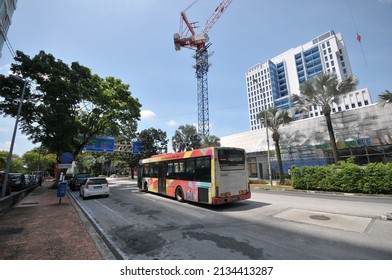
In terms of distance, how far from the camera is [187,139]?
36.8 metres

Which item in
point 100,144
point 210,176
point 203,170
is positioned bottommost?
point 210,176

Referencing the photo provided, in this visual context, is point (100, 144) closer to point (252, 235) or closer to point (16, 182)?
point (16, 182)

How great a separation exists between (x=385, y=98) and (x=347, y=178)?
27.1ft

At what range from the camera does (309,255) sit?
4.18 meters

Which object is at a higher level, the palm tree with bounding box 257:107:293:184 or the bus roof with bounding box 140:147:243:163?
the palm tree with bounding box 257:107:293:184

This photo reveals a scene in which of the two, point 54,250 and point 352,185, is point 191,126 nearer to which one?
point 352,185

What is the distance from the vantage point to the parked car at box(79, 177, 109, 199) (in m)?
13.9

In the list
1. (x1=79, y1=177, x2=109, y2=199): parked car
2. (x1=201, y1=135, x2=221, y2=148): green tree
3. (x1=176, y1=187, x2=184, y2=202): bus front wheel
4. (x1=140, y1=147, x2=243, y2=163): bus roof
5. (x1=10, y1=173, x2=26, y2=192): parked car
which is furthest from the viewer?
(x1=201, y1=135, x2=221, y2=148): green tree

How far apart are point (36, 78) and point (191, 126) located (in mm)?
23887

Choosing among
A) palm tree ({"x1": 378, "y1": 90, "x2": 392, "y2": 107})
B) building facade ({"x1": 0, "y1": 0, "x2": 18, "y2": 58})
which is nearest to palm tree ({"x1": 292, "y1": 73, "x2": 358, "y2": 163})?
palm tree ({"x1": 378, "y1": 90, "x2": 392, "y2": 107})

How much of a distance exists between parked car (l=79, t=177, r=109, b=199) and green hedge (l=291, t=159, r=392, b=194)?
17150 mm

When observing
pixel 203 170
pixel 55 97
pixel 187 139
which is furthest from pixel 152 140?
pixel 203 170

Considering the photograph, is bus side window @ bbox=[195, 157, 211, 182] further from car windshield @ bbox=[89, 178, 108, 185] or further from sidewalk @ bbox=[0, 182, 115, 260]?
car windshield @ bbox=[89, 178, 108, 185]
